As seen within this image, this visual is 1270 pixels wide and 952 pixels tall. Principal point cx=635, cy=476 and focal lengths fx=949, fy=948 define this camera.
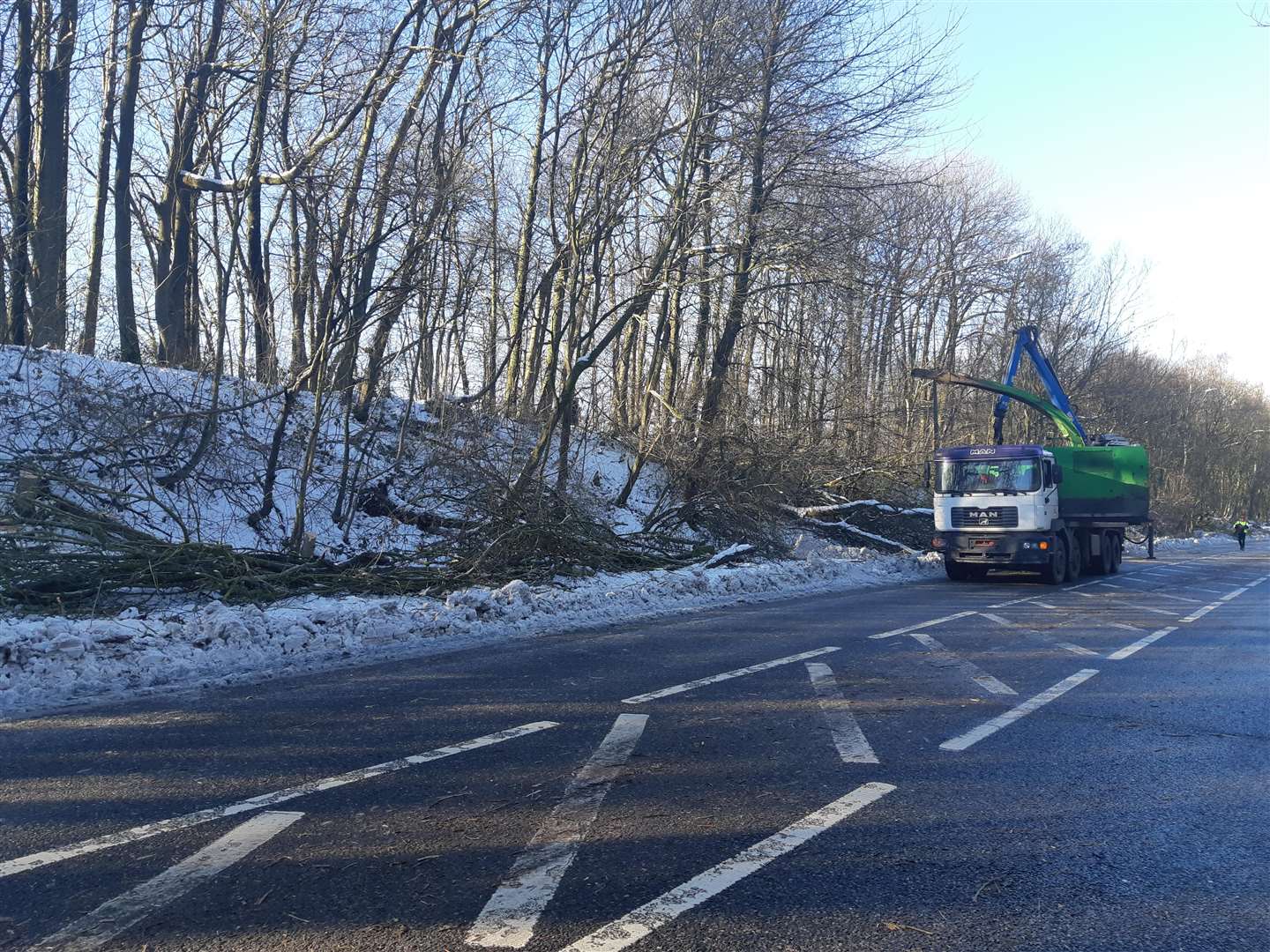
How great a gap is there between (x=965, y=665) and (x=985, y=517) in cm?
1087

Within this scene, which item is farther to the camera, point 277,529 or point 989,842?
point 277,529

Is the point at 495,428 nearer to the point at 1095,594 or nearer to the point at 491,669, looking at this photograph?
the point at 491,669

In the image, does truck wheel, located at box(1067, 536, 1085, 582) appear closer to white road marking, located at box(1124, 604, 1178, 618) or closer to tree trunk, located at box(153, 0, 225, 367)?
white road marking, located at box(1124, 604, 1178, 618)

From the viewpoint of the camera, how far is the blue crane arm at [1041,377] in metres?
24.6

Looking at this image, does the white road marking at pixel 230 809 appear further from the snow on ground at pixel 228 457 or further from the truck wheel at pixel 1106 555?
the truck wheel at pixel 1106 555

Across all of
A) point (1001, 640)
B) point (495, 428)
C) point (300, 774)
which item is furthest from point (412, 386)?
point (300, 774)

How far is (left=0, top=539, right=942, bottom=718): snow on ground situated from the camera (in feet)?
23.2

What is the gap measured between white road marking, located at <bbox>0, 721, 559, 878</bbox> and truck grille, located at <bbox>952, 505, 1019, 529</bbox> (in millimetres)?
14942

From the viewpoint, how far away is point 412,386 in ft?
49.8

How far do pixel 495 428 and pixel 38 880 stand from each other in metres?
14.2

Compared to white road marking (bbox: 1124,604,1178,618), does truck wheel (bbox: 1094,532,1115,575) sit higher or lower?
higher

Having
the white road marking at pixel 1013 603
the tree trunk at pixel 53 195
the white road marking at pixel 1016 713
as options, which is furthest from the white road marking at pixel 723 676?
the tree trunk at pixel 53 195

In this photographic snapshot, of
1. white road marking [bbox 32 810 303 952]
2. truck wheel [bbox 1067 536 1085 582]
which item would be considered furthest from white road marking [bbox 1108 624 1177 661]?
truck wheel [bbox 1067 536 1085 582]

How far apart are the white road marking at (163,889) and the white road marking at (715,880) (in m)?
1.55
